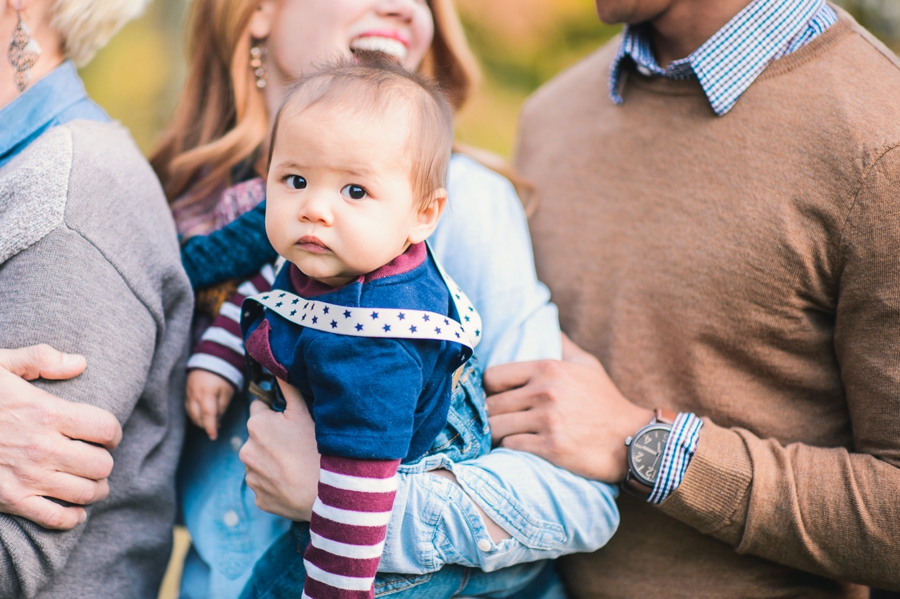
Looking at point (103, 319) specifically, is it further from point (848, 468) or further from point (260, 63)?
point (848, 468)

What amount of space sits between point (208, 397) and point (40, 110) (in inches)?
28.7

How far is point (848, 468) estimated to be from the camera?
1521 mm

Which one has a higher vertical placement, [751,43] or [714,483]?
[751,43]

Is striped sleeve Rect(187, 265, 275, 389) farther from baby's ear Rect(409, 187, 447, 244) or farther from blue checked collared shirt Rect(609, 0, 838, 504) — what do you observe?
blue checked collared shirt Rect(609, 0, 838, 504)

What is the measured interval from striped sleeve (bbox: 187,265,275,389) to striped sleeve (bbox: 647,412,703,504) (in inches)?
36.8

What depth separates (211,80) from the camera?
214cm

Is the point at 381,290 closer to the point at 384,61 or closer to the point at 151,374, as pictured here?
the point at 384,61

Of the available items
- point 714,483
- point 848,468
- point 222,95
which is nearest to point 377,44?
point 222,95

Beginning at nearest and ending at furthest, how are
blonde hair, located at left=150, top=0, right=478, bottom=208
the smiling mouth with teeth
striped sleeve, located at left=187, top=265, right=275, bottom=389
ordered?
striped sleeve, located at left=187, top=265, right=275, bottom=389 < the smiling mouth with teeth < blonde hair, located at left=150, top=0, right=478, bottom=208

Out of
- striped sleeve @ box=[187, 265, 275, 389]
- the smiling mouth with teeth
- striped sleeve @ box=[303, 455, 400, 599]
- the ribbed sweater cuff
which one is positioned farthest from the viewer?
the smiling mouth with teeth

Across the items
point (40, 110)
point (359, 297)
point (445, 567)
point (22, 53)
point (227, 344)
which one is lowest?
point (445, 567)

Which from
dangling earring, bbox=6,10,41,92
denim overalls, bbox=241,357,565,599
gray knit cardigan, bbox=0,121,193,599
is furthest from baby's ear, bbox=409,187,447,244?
dangling earring, bbox=6,10,41,92

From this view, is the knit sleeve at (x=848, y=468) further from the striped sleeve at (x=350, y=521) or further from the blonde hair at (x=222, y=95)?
the blonde hair at (x=222, y=95)

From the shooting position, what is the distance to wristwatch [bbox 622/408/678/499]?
61.7 inches
